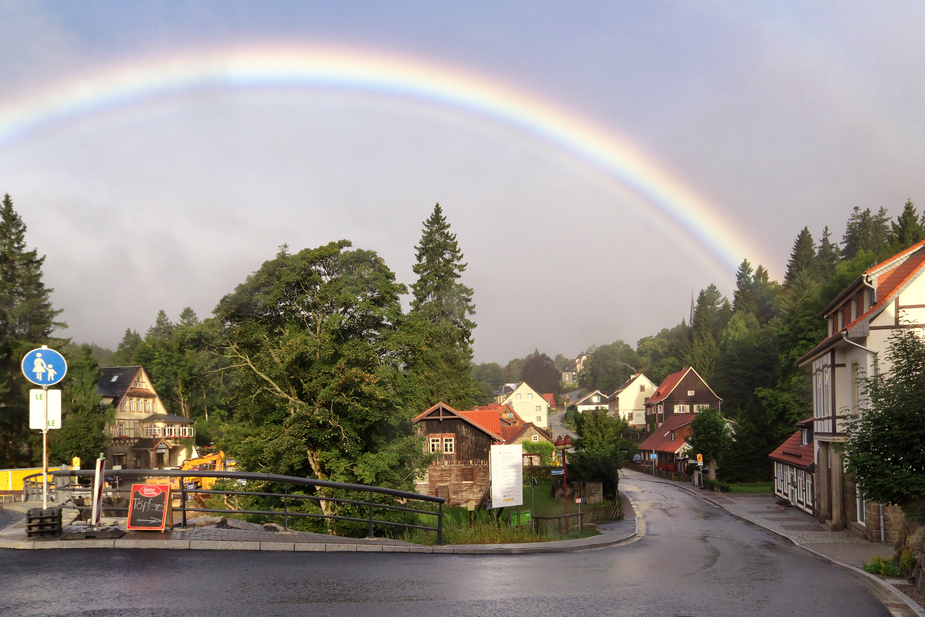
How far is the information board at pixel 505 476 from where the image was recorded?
87.3 feet

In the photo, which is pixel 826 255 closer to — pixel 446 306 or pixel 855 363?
pixel 446 306

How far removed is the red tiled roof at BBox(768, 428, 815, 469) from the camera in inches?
1489

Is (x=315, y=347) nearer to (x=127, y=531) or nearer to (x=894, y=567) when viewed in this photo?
(x=127, y=531)

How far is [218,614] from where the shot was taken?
25.5 feet

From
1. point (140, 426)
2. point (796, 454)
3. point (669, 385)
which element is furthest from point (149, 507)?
point (669, 385)

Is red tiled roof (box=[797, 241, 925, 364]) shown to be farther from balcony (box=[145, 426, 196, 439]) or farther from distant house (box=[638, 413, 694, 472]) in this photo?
balcony (box=[145, 426, 196, 439])

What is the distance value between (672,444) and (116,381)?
67.3 metres

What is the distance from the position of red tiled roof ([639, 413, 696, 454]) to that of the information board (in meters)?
56.2

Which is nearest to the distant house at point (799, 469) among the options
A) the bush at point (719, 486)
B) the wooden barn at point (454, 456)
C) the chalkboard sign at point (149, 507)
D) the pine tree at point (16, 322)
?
the bush at point (719, 486)

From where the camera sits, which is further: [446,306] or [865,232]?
[865,232]

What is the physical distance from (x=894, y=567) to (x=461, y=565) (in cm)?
901

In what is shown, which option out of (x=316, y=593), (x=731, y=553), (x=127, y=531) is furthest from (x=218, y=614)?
(x=731, y=553)

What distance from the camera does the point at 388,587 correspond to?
9.53 metres

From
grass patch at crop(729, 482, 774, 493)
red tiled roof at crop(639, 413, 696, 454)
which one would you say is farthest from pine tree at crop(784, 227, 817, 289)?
grass patch at crop(729, 482, 774, 493)
